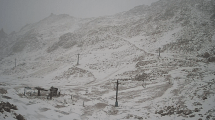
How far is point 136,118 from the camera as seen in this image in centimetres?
1579

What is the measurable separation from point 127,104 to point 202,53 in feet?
113

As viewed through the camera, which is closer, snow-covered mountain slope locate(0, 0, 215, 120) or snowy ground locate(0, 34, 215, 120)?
snowy ground locate(0, 34, 215, 120)

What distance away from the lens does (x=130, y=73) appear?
38156 mm

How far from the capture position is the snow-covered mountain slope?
16.4m

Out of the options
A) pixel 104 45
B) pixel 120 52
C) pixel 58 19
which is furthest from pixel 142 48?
pixel 58 19

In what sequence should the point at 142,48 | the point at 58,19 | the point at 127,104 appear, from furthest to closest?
the point at 58,19
the point at 142,48
the point at 127,104

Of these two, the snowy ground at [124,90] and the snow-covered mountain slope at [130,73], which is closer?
the snowy ground at [124,90]

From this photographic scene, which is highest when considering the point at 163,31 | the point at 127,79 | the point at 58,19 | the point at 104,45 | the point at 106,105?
the point at 58,19

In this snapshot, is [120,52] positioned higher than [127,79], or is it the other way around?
[120,52]

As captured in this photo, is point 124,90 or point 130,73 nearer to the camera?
point 124,90

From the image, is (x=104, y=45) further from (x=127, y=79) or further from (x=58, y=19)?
(x=58, y=19)

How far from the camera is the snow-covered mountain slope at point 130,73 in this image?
16391 millimetres

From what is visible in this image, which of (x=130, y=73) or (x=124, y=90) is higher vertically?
(x=130, y=73)

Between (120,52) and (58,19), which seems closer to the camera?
(120,52)
